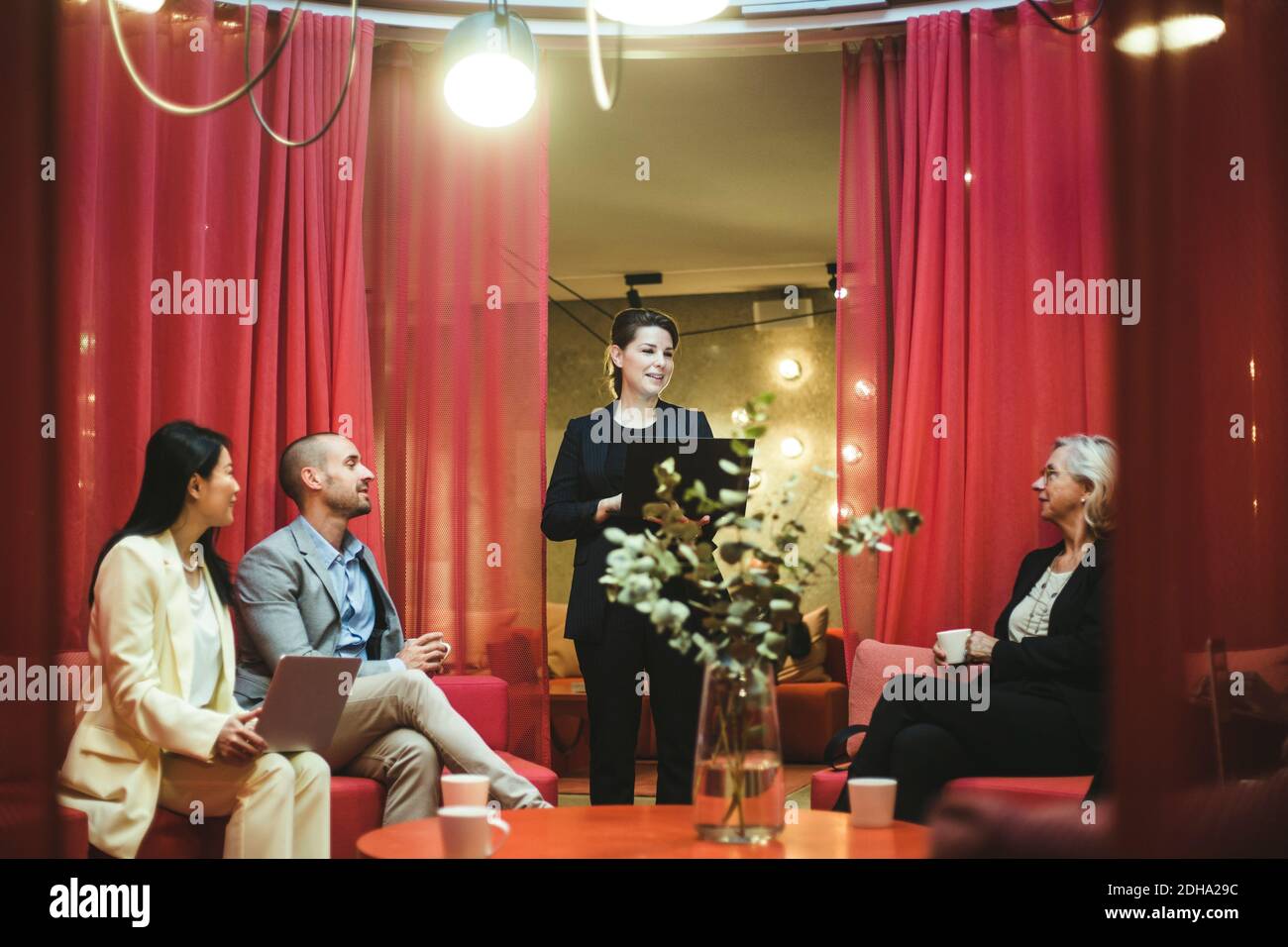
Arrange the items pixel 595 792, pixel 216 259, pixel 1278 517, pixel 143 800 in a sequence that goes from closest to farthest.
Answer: pixel 1278 517
pixel 143 800
pixel 595 792
pixel 216 259

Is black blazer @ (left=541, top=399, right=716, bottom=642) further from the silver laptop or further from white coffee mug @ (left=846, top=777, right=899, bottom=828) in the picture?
white coffee mug @ (left=846, top=777, right=899, bottom=828)

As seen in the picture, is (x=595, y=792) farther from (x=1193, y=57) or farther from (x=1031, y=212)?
(x=1193, y=57)

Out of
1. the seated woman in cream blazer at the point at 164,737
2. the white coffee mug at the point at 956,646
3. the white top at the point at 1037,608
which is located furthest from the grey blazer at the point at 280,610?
the white top at the point at 1037,608

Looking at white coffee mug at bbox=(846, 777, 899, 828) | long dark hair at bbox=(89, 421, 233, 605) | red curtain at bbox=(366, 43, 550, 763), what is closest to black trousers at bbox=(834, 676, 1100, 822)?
white coffee mug at bbox=(846, 777, 899, 828)

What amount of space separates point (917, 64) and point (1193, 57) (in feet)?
9.60

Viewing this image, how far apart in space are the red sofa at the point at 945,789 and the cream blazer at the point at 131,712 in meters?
1.44

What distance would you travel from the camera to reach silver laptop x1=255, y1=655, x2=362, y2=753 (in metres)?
2.36

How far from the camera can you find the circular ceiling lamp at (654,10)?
2.14 metres

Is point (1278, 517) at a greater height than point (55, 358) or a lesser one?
lesser

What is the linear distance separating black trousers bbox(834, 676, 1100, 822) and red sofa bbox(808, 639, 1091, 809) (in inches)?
1.4

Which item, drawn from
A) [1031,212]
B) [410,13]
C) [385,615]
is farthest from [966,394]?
[410,13]

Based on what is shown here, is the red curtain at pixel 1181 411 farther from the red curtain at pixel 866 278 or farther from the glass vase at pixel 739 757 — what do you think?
the red curtain at pixel 866 278

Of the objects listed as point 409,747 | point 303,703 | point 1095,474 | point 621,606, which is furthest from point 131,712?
point 1095,474

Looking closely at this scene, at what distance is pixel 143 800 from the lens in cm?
232
